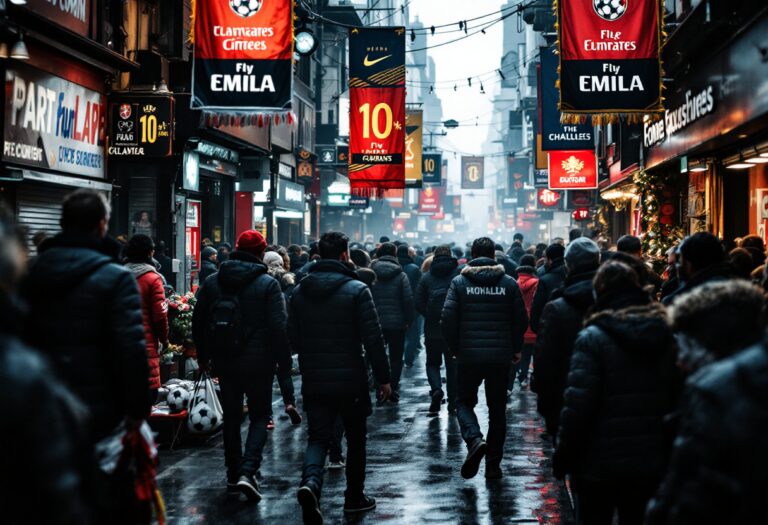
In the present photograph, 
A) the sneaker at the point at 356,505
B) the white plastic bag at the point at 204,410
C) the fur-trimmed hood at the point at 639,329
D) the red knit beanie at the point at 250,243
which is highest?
the red knit beanie at the point at 250,243

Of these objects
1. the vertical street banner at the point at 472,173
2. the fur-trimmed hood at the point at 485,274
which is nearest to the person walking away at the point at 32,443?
the fur-trimmed hood at the point at 485,274

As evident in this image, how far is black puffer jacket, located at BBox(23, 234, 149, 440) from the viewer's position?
5.01 metres

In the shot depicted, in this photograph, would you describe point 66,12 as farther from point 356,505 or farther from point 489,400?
point 356,505

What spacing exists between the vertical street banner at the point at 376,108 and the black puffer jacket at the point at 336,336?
12915 millimetres

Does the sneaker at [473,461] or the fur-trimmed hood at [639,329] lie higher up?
the fur-trimmed hood at [639,329]

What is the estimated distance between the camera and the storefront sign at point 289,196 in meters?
31.3

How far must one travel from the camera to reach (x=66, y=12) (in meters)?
13.9

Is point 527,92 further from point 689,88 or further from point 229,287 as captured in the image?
point 229,287

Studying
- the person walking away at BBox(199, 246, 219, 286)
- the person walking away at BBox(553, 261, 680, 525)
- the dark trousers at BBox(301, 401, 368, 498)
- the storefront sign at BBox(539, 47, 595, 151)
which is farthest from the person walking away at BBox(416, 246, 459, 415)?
the storefront sign at BBox(539, 47, 595, 151)

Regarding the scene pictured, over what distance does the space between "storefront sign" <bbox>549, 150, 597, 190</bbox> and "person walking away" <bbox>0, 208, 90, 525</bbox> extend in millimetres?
26578

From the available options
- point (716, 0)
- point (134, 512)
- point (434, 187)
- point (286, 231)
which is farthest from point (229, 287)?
point (434, 187)

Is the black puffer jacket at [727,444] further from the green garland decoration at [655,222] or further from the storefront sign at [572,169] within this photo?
the storefront sign at [572,169]

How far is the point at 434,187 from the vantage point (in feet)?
265

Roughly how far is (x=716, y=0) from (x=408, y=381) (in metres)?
8.45
